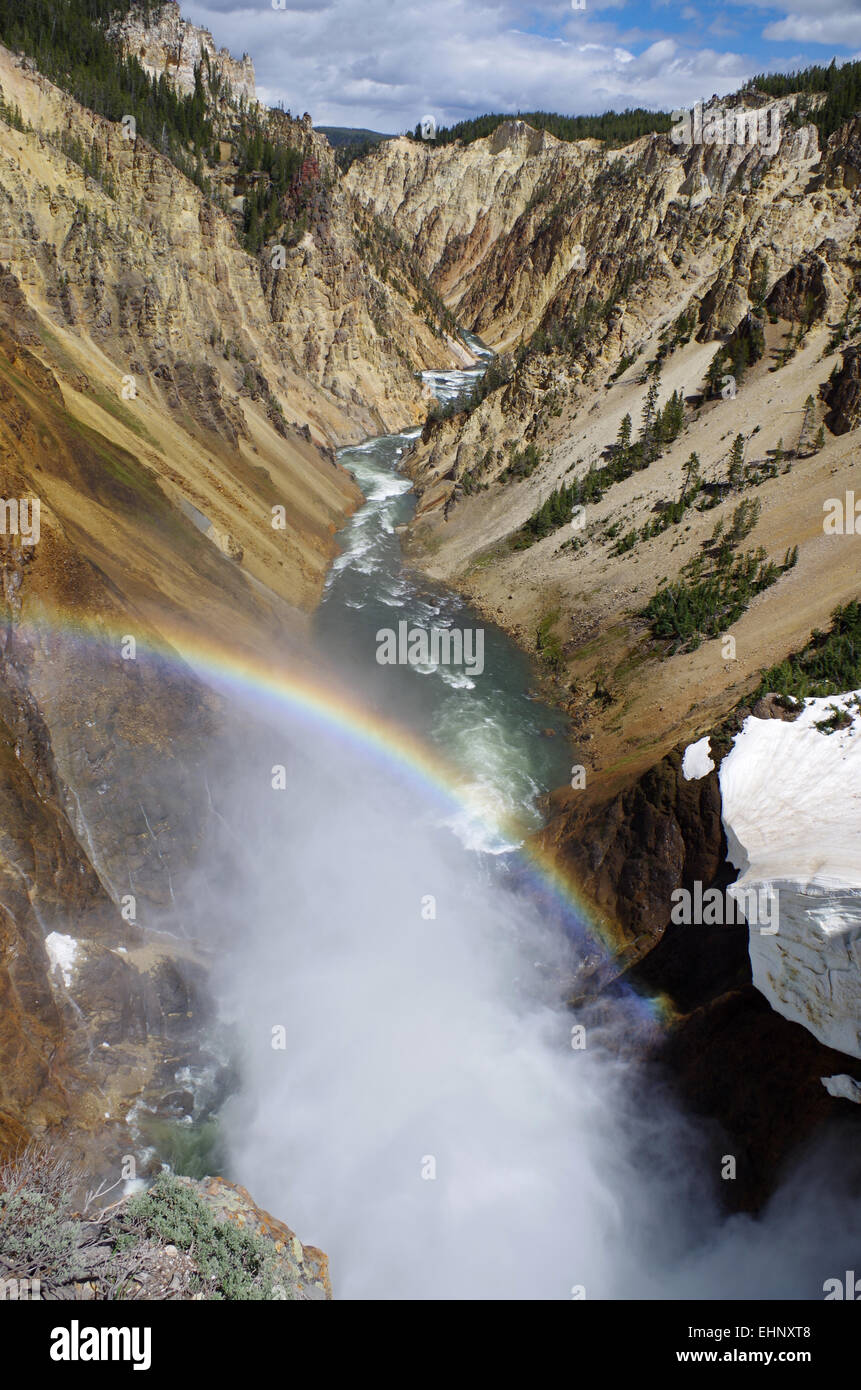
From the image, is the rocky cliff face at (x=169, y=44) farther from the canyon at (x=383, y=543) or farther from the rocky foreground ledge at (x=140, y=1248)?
the rocky foreground ledge at (x=140, y=1248)

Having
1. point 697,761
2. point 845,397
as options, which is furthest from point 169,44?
point 697,761

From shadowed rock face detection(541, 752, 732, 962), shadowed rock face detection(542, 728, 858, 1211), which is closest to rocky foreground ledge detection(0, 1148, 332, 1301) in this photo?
shadowed rock face detection(542, 728, 858, 1211)

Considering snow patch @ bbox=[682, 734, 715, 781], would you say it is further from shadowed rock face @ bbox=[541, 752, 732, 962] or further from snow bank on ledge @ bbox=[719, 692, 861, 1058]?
snow bank on ledge @ bbox=[719, 692, 861, 1058]

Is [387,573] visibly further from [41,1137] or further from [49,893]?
[41,1137]

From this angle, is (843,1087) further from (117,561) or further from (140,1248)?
(117,561)

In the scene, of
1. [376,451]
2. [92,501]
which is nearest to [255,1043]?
[92,501]

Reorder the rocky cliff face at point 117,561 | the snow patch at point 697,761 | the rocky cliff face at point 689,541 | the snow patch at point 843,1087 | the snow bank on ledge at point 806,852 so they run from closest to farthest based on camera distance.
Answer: the snow patch at point 843,1087 < the snow bank on ledge at point 806,852 < the rocky cliff face at point 689,541 < the rocky cliff face at point 117,561 < the snow patch at point 697,761

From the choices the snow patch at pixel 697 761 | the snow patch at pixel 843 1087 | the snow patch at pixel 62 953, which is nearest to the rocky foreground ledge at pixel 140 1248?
the snow patch at pixel 62 953
